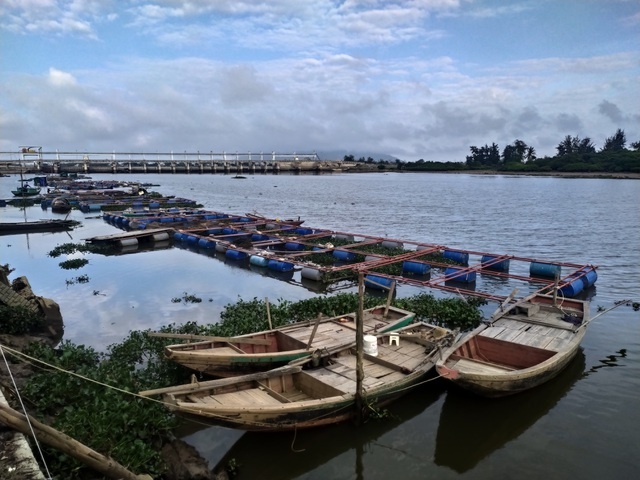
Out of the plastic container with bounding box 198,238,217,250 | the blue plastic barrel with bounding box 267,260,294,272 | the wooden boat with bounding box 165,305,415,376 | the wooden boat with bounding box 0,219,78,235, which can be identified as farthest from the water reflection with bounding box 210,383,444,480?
the wooden boat with bounding box 0,219,78,235

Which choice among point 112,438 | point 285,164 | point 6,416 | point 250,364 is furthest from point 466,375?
point 285,164

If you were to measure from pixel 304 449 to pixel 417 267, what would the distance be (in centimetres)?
1679

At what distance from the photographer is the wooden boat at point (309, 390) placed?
28.8 ft

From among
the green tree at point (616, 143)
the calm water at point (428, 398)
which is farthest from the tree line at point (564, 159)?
the calm water at point (428, 398)

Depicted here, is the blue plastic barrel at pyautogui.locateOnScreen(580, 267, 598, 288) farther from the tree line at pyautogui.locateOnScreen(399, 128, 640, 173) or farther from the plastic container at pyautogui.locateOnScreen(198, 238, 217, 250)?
the tree line at pyautogui.locateOnScreen(399, 128, 640, 173)

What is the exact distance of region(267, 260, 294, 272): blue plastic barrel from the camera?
25.8 metres

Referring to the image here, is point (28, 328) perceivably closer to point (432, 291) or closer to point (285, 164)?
point (432, 291)

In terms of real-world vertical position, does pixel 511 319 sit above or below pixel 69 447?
below

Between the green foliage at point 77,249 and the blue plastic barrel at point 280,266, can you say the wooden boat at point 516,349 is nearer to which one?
the blue plastic barrel at point 280,266

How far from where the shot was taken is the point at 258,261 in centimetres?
2716

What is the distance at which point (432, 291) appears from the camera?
74.2 ft

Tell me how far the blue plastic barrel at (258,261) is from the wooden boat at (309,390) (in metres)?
14.6

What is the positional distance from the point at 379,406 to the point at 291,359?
247cm

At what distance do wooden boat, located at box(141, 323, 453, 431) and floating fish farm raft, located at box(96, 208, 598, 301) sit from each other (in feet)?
19.7
